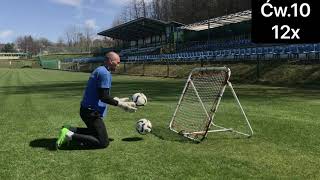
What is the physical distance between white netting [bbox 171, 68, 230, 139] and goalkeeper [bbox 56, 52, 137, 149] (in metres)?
2.03

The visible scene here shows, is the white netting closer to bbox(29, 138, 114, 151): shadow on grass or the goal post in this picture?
the goal post

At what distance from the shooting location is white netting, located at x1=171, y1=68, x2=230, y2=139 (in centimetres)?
1096

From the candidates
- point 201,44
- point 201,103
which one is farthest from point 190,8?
point 201,103

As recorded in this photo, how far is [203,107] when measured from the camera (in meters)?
11.5

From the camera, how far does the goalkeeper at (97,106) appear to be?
9734 mm

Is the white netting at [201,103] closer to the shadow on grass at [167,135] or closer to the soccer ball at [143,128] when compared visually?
the shadow on grass at [167,135]

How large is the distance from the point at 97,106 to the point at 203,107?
9.16 feet

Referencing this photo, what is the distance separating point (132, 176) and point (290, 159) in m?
2.93


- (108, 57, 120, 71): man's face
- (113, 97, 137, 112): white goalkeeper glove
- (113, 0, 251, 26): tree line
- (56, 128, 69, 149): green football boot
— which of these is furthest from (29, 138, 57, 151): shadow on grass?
(113, 0, 251, 26): tree line

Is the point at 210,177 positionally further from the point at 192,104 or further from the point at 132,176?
the point at 192,104

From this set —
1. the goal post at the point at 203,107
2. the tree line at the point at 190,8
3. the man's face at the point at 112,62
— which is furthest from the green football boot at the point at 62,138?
the tree line at the point at 190,8

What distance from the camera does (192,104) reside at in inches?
618

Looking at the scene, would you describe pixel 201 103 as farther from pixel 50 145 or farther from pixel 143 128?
pixel 50 145

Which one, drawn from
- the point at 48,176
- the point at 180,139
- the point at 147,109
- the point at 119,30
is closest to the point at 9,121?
the point at 147,109
